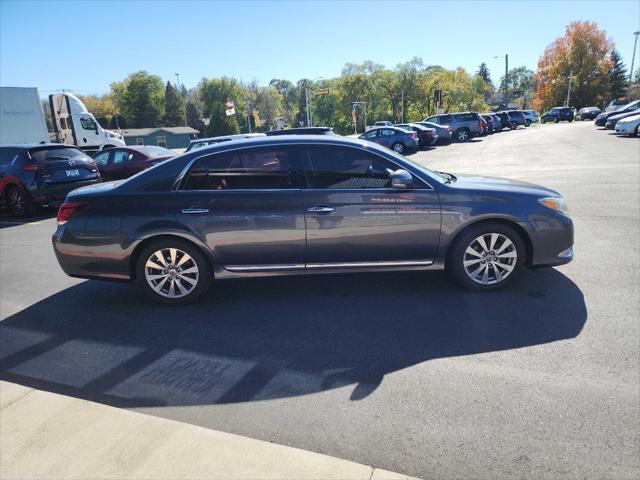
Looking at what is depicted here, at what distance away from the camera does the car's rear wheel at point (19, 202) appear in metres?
10.8

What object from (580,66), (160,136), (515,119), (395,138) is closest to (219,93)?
(160,136)

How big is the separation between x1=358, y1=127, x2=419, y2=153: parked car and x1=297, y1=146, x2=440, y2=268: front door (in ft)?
63.3

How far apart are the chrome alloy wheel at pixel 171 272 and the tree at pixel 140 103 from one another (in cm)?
10859

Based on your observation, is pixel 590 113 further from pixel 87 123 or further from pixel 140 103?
pixel 140 103

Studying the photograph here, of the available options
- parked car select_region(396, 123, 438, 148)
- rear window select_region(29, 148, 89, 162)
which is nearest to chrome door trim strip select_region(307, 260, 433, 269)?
rear window select_region(29, 148, 89, 162)

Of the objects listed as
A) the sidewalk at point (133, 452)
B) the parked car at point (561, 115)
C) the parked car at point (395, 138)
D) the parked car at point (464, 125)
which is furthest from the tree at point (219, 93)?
the sidewalk at point (133, 452)

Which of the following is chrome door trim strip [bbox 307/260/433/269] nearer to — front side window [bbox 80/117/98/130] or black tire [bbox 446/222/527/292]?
black tire [bbox 446/222/527/292]

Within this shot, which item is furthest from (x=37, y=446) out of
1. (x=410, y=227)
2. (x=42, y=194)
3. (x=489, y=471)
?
(x=42, y=194)

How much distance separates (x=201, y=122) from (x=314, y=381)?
114559mm

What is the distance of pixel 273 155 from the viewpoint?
4652 mm

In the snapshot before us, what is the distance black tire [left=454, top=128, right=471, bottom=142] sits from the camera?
3128cm

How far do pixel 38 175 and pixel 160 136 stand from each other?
8457cm

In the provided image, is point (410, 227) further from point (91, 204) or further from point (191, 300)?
point (91, 204)

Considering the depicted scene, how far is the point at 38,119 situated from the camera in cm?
2147
